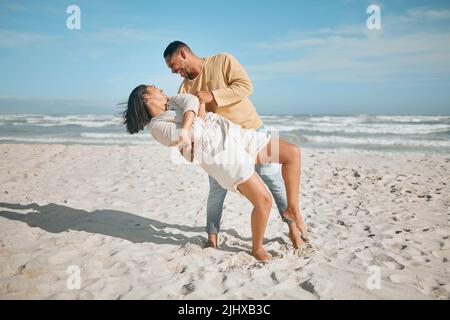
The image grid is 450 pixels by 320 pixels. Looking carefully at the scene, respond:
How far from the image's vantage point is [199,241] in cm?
382

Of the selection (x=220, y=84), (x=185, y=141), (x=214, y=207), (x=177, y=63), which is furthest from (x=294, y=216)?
(x=177, y=63)

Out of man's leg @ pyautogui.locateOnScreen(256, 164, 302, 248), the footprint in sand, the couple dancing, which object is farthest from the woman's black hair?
the footprint in sand

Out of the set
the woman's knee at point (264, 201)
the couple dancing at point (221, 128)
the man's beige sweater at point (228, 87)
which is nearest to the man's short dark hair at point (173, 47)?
the couple dancing at point (221, 128)

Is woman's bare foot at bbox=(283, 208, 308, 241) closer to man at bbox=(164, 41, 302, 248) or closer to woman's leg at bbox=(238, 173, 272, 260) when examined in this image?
man at bbox=(164, 41, 302, 248)

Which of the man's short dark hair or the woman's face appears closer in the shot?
the woman's face

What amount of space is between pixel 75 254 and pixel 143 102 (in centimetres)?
177

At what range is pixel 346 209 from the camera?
507cm

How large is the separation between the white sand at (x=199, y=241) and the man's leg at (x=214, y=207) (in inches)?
7.9

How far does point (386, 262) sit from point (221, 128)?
204cm

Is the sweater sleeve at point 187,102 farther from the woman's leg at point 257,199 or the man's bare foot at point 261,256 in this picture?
the man's bare foot at point 261,256

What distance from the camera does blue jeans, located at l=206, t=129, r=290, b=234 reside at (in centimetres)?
321
